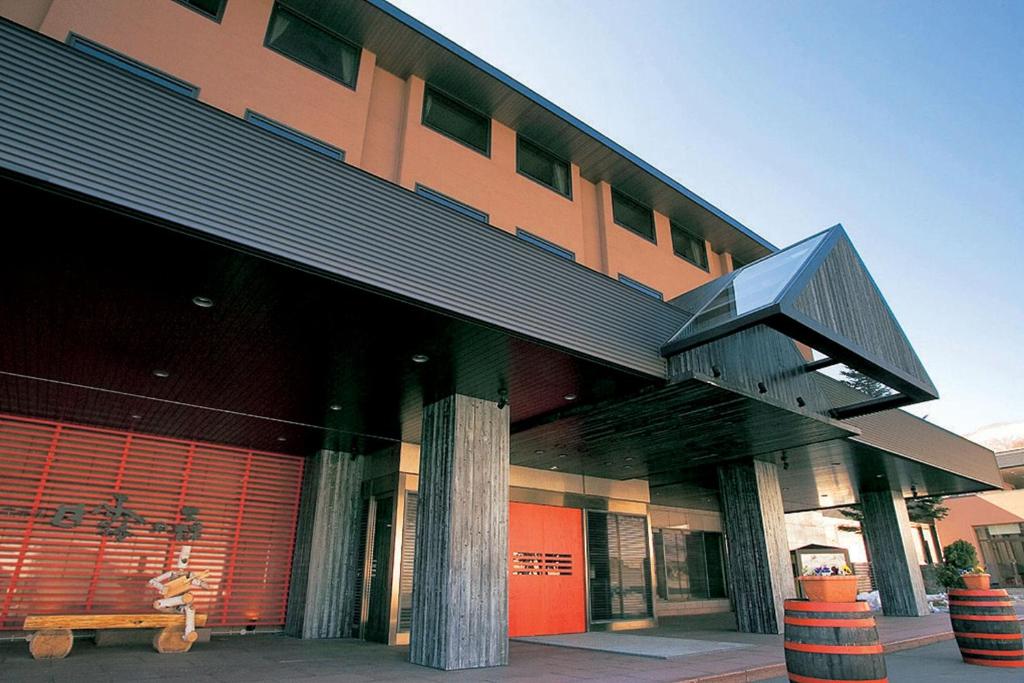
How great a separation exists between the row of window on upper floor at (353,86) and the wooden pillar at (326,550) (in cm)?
619

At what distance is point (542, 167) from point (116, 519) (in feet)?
34.6

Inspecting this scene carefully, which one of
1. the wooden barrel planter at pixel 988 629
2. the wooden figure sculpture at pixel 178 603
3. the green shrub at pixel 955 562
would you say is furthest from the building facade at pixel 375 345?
the green shrub at pixel 955 562

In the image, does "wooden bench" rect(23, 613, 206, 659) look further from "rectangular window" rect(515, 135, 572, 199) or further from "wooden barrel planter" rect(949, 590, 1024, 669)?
"wooden barrel planter" rect(949, 590, 1024, 669)

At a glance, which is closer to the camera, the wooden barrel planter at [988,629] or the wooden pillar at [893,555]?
the wooden barrel planter at [988,629]

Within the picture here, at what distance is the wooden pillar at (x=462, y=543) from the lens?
7.04 meters

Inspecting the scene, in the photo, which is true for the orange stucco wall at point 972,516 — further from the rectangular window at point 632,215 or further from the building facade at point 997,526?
the rectangular window at point 632,215

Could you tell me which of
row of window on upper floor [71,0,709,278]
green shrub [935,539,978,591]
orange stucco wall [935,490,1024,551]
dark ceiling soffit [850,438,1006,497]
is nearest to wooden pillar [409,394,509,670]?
row of window on upper floor [71,0,709,278]

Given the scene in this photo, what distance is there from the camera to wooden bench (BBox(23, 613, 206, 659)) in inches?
295

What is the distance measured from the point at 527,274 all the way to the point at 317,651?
22.5 ft

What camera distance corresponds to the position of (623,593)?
13.9 metres

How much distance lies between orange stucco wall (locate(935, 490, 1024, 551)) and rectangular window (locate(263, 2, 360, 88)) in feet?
111

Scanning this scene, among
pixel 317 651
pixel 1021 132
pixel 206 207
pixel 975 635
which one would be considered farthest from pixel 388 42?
pixel 1021 132

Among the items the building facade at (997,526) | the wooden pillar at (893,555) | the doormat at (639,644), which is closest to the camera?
the doormat at (639,644)

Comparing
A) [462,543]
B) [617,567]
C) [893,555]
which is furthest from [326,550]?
[893,555]
